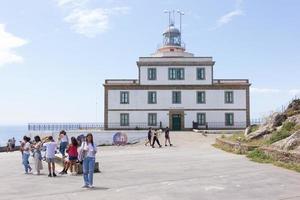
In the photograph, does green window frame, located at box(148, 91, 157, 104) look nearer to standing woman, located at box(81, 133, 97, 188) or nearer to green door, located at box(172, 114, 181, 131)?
green door, located at box(172, 114, 181, 131)

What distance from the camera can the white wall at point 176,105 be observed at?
56781 mm

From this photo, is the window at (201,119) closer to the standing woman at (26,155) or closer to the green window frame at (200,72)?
the green window frame at (200,72)

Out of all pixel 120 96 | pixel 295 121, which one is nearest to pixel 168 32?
pixel 120 96

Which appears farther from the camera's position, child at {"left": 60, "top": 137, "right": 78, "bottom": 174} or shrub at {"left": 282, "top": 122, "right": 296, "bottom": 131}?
shrub at {"left": 282, "top": 122, "right": 296, "bottom": 131}

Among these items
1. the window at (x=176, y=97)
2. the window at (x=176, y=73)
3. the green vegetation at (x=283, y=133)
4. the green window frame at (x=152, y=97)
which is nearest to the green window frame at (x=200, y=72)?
the window at (x=176, y=73)

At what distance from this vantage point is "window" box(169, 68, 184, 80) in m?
57.4

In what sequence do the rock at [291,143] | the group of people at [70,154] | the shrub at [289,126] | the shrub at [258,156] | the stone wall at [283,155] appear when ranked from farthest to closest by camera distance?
the shrub at [289,126], the shrub at [258,156], the rock at [291,143], the stone wall at [283,155], the group of people at [70,154]

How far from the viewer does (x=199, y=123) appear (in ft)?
186

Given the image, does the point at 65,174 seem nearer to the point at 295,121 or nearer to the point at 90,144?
the point at 90,144

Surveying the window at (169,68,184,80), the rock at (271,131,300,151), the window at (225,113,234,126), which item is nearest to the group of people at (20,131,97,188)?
the rock at (271,131,300,151)

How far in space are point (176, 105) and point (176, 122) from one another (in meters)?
2.03

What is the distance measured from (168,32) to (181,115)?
45.1 feet

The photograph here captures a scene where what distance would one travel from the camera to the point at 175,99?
5712 centimetres

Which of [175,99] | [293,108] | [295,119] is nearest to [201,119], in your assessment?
[175,99]
